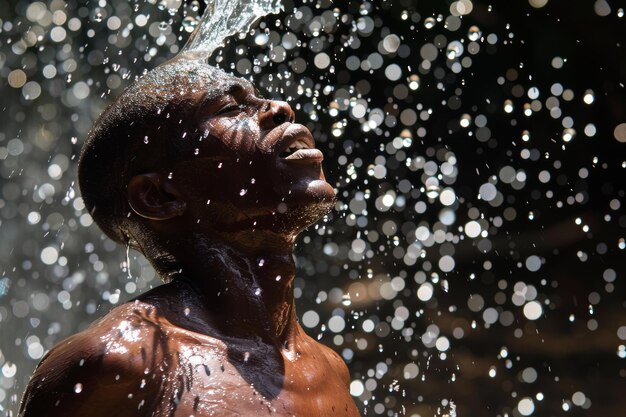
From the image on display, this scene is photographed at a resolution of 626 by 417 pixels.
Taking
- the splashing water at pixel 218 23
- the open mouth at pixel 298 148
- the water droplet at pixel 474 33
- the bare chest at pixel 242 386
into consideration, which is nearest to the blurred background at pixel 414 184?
the water droplet at pixel 474 33

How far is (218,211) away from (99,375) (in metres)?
0.58

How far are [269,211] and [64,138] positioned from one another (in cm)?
297

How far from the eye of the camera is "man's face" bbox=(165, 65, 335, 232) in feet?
7.62

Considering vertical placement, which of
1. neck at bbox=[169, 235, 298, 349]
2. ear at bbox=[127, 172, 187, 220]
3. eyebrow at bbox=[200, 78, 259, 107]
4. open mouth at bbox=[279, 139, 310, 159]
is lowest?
neck at bbox=[169, 235, 298, 349]

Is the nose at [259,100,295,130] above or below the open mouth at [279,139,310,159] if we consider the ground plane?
above

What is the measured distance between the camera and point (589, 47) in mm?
4953

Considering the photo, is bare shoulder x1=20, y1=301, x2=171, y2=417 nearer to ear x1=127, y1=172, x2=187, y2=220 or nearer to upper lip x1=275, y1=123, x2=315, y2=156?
ear x1=127, y1=172, x2=187, y2=220

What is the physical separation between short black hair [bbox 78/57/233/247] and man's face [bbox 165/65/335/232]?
4cm

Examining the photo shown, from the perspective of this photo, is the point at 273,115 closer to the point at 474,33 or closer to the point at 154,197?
the point at 154,197

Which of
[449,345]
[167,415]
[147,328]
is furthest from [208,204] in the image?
[449,345]

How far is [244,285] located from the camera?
233 centimetres

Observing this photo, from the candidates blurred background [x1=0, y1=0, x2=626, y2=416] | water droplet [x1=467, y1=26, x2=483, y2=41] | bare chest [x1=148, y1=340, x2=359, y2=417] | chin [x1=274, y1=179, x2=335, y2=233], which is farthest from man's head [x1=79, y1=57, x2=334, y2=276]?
water droplet [x1=467, y1=26, x2=483, y2=41]

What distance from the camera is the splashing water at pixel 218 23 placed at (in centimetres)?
301

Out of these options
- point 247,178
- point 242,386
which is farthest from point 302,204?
point 242,386
